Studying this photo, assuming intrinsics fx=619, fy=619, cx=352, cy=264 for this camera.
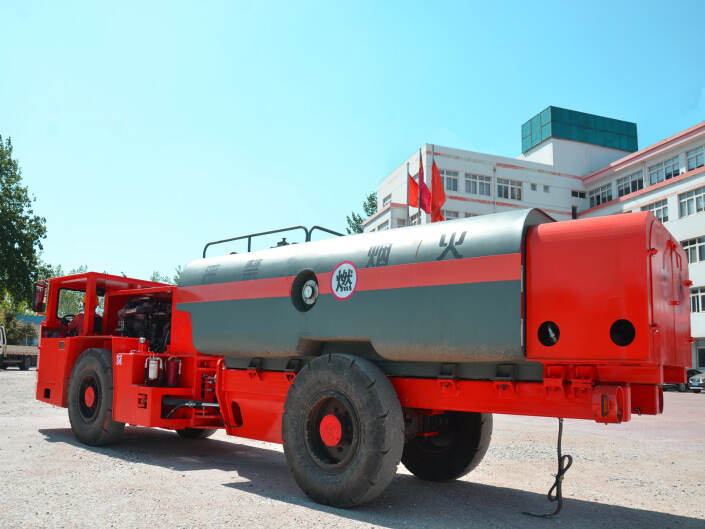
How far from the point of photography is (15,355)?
36.0 metres

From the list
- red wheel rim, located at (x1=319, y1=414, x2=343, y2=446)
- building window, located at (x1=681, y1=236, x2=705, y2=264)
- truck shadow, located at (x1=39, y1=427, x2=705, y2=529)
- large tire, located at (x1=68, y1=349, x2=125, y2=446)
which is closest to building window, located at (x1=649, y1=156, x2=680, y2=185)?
building window, located at (x1=681, y1=236, x2=705, y2=264)

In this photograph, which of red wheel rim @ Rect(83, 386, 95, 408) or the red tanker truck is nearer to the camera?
the red tanker truck

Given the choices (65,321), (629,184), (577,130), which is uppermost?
(577,130)

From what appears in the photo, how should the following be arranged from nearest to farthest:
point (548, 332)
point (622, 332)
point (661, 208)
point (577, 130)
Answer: point (622, 332) < point (548, 332) < point (661, 208) < point (577, 130)

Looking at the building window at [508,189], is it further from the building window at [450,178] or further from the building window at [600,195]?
the building window at [600,195]

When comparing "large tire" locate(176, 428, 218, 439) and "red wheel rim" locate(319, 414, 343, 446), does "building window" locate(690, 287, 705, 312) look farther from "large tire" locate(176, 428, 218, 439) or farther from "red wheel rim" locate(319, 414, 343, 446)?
"red wheel rim" locate(319, 414, 343, 446)

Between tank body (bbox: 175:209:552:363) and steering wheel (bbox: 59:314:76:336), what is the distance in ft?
15.5

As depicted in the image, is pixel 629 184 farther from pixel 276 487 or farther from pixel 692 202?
pixel 276 487

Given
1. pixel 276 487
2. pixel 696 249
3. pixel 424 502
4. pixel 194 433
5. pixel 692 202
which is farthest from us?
pixel 692 202

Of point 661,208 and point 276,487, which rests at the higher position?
point 661,208

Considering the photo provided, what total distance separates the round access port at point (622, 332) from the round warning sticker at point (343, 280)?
2.49 m

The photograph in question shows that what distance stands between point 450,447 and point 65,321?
773 cm

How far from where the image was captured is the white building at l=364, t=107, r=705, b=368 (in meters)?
39.4

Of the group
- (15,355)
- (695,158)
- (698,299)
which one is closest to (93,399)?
(15,355)
